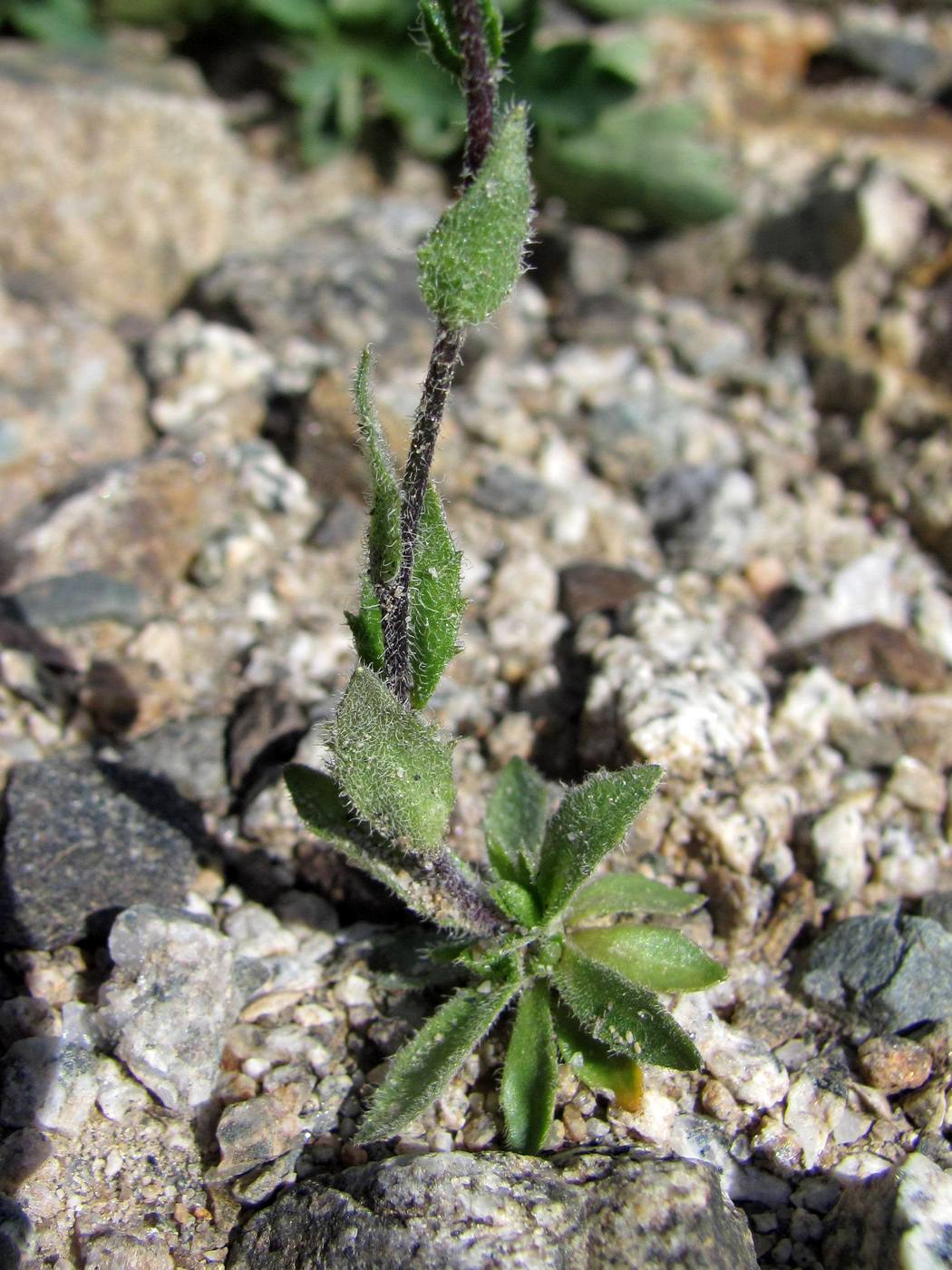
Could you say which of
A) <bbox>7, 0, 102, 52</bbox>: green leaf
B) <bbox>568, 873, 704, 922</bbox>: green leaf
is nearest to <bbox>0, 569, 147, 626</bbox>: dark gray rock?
<bbox>568, 873, 704, 922</bbox>: green leaf

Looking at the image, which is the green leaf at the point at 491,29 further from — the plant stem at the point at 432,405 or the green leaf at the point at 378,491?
the green leaf at the point at 378,491

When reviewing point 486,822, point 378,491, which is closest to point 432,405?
point 378,491

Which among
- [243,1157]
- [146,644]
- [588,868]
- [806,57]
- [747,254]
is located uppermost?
[806,57]

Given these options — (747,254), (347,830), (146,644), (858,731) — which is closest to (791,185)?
(747,254)

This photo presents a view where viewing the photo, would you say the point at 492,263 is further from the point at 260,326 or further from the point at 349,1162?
the point at 260,326

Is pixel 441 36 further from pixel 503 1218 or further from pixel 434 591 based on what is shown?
pixel 503 1218
